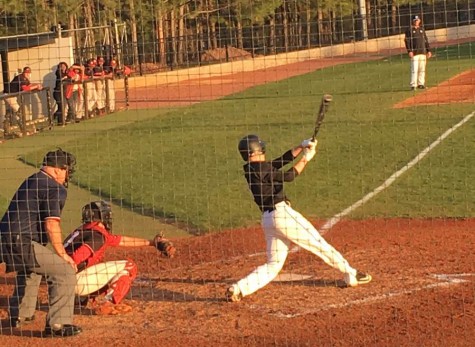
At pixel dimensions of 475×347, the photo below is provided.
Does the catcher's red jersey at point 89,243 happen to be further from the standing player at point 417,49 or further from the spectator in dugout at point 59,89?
the standing player at point 417,49

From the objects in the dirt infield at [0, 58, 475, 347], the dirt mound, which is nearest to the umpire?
the dirt infield at [0, 58, 475, 347]

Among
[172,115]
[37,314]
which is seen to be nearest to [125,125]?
[172,115]

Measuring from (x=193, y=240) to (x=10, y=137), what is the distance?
12207mm

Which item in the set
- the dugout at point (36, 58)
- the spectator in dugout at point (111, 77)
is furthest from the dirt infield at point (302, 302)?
the spectator in dugout at point (111, 77)

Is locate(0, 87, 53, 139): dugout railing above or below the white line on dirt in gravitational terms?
above

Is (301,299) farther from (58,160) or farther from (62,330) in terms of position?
(58,160)

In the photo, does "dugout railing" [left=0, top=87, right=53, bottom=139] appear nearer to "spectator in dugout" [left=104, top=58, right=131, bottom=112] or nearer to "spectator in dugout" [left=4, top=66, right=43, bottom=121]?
"spectator in dugout" [left=4, top=66, right=43, bottom=121]

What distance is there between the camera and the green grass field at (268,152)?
13.9 m

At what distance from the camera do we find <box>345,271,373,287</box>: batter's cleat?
9.14 m

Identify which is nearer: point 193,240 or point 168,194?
point 193,240

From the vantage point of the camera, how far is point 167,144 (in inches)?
792

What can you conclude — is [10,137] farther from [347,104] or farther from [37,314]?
[37,314]

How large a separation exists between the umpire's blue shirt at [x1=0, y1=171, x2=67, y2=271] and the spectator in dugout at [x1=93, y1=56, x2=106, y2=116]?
17.9 m

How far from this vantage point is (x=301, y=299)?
29.5ft
